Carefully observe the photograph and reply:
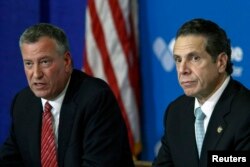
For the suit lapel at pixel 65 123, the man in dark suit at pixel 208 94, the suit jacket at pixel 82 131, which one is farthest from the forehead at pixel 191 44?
the suit lapel at pixel 65 123

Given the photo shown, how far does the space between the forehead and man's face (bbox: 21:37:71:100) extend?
0.62 metres

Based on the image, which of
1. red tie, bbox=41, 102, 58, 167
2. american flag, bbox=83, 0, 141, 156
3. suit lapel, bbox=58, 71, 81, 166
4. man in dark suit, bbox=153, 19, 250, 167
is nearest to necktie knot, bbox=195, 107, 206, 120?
man in dark suit, bbox=153, 19, 250, 167

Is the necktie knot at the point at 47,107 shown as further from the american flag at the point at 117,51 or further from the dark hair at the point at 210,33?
the american flag at the point at 117,51

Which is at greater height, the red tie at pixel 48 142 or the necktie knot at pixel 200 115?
the necktie knot at pixel 200 115

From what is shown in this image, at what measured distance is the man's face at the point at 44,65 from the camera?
2.78 meters

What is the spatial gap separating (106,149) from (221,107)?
22.6 inches

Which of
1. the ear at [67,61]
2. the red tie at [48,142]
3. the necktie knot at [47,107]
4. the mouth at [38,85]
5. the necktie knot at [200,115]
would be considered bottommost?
the red tie at [48,142]

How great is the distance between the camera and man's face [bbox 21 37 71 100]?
2.78 m

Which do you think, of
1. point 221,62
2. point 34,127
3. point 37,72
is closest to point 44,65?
point 37,72

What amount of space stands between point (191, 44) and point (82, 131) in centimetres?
70

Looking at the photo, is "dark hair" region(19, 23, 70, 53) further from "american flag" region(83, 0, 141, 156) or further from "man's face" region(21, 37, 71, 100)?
"american flag" region(83, 0, 141, 156)

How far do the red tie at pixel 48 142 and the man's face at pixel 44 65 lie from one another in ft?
0.32

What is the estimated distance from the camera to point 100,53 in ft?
13.3

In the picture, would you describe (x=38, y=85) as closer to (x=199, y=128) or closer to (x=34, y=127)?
(x=34, y=127)
